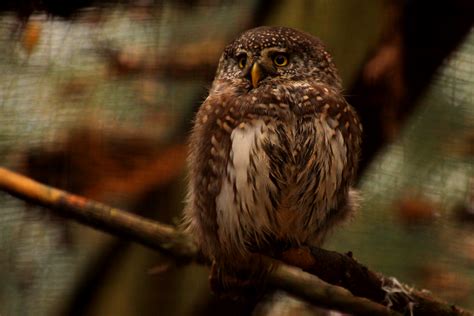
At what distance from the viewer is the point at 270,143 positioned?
183cm

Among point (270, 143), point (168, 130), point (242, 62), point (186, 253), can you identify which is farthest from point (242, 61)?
point (186, 253)

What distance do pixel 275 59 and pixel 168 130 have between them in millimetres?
412

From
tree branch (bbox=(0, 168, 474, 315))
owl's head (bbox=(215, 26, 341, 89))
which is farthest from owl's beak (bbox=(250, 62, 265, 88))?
tree branch (bbox=(0, 168, 474, 315))

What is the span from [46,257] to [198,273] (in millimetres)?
390

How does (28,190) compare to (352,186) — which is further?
(352,186)

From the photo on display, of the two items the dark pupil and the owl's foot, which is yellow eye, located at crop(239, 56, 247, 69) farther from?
the owl's foot

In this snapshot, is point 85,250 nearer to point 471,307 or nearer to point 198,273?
point 198,273

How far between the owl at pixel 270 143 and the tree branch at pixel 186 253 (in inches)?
4.1

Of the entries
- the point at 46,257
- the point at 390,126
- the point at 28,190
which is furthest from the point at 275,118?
the point at 46,257

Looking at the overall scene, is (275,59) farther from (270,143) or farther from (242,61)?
(270,143)

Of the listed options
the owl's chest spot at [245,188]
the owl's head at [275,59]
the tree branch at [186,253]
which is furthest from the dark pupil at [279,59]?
the tree branch at [186,253]

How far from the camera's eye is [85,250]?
209 centimetres

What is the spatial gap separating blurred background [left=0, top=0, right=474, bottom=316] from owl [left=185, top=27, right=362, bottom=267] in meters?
0.14

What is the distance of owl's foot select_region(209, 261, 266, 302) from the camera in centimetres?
197
